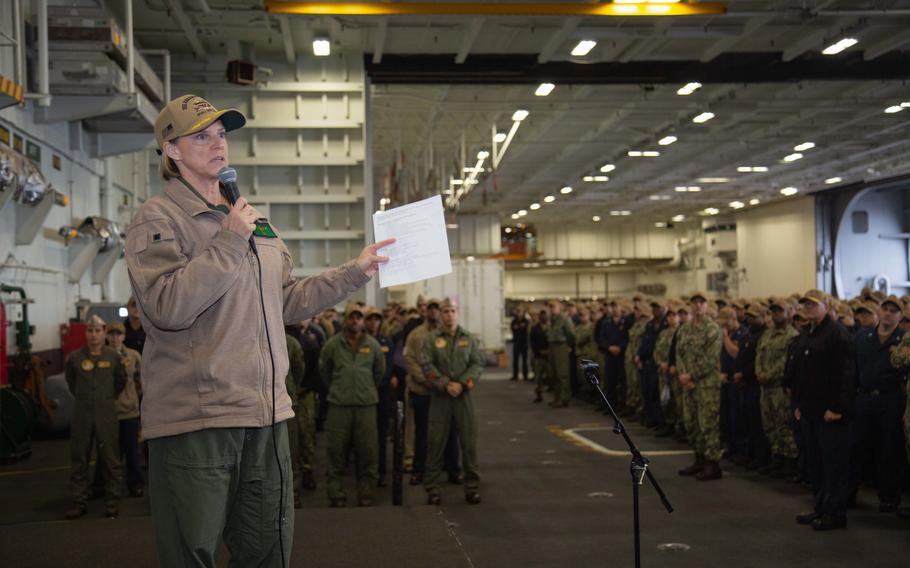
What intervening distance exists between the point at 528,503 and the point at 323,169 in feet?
19.6

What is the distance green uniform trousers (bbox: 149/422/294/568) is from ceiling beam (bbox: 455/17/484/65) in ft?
34.5

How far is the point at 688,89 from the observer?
54.6 feet

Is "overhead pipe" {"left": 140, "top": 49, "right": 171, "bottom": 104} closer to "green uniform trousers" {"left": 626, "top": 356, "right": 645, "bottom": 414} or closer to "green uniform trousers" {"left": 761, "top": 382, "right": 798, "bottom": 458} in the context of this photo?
"green uniform trousers" {"left": 761, "top": 382, "right": 798, "bottom": 458}

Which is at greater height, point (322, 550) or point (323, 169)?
A: point (323, 169)

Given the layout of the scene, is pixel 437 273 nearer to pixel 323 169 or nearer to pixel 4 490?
pixel 4 490

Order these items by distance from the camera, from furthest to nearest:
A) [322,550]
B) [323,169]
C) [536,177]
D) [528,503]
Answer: [536,177] → [323,169] → [528,503] → [322,550]

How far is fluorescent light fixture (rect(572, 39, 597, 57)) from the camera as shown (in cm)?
1354

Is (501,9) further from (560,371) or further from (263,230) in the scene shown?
(263,230)

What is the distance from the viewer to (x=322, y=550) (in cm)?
532

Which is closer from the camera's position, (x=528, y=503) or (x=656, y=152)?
(x=528, y=503)

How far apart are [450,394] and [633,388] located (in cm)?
728

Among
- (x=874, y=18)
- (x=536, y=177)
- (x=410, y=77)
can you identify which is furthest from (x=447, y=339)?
(x=536, y=177)

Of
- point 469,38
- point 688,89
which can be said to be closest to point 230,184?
point 469,38

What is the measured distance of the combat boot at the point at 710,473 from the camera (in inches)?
396
